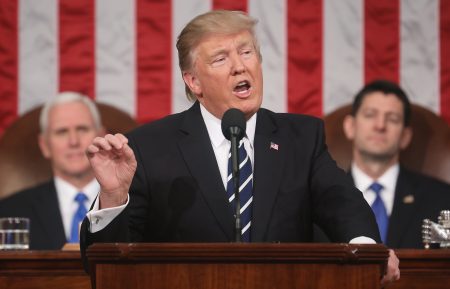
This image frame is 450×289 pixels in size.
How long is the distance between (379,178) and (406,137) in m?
0.29

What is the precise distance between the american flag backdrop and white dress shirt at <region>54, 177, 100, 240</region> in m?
0.46

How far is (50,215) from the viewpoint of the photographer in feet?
16.7

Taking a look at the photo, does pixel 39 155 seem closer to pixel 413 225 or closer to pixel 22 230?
pixel 22 230

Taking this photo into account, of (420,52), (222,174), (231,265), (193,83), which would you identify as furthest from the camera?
(420,52)

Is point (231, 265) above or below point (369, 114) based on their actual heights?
below

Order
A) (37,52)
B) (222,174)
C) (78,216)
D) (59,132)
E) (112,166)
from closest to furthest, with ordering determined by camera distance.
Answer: (112,166)
(222,174)
(78,216)
(59,132)
(37,52)

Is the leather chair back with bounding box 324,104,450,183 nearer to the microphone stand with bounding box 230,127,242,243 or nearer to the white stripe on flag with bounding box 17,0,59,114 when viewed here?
the white stripe on flag with bounding box 17,0,59,114

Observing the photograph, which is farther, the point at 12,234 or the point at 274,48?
the point at 274,48

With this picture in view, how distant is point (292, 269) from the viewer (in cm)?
245

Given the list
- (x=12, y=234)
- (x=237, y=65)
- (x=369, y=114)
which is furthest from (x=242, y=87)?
(x=369, y=114)

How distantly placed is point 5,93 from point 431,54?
2.39m

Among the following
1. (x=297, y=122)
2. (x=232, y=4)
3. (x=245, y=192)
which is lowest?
(x=245, y=192)

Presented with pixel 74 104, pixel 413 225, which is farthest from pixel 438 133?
pixel 74 104

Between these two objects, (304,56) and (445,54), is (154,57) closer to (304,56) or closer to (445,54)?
(304,56)
